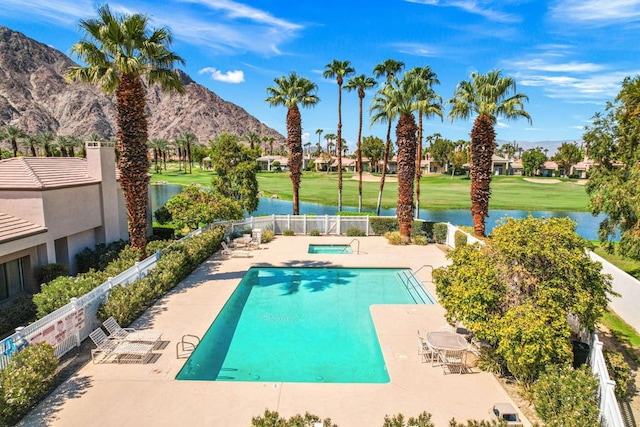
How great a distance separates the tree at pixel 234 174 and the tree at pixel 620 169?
1951cm

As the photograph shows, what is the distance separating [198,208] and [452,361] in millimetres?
16059

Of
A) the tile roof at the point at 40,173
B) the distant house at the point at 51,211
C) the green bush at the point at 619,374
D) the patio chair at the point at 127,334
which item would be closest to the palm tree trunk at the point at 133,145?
the distant house at the point at 51,211

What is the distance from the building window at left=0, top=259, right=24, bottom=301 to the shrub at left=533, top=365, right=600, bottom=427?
1597 centimetres

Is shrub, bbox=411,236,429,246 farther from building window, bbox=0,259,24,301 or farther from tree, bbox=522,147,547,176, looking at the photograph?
tree, bbox=522,147,547,176

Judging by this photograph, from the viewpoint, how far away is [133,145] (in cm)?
1443

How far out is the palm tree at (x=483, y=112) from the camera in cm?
1928

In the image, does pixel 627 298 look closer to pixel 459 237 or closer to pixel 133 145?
pixel 459 237

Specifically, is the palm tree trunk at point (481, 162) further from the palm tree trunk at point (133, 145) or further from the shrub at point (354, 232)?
the palm tree trunk at point (133, 145)

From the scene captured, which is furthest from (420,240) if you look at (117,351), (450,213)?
(117,351)

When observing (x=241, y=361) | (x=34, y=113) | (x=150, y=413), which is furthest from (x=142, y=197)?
(x=34, y=113)

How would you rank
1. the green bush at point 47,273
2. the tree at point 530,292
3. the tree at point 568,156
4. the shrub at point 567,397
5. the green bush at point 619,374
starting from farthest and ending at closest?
1. the tree at point 568,156
2. the green bush at point 47,273
3. the green bush at point 619,374
4. the tree at point 530,292
5. the shrub at point 567,397

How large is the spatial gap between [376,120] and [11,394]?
2307 centimetres

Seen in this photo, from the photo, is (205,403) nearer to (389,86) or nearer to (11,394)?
(11,394)

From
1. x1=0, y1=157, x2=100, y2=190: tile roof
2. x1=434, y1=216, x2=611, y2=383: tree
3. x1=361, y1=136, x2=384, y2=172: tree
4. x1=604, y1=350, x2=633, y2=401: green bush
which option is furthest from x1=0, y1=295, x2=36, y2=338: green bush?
x1=361, y1=136, x2=384, y2=172: tree
